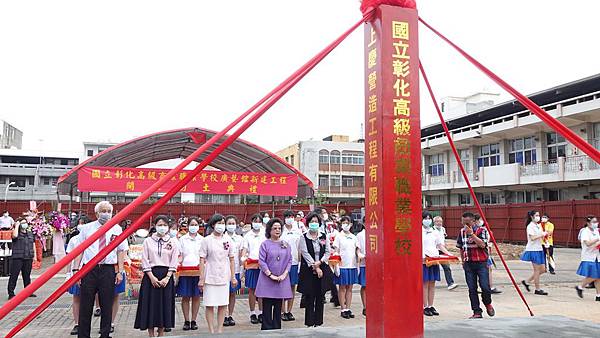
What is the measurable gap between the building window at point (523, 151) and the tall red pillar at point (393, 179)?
25.6 metres

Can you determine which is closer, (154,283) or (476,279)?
(154,283)

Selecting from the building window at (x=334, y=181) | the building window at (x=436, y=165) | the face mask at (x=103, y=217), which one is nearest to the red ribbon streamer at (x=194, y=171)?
the face mask at (x=103, y=217)

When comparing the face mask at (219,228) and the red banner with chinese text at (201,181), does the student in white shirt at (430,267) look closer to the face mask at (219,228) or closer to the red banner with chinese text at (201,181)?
the face mask at (219,228)

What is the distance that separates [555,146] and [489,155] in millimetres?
4947

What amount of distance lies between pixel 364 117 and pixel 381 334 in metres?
1.60

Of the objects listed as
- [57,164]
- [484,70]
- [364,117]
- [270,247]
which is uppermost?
A: [57,164]

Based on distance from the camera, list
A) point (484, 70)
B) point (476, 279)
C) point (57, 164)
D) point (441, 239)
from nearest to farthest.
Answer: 1. point (484, 70)
2. point (476, 279)
3. point (441, 239)
4. point (57, 164)

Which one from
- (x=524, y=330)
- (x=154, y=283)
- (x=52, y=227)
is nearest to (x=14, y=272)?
(x=154, y=283)

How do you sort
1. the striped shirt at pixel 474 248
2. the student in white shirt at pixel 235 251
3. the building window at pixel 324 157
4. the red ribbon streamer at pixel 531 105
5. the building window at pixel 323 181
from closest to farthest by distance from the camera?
the red ribbon streamer at pixel 531 105
the striped shirt at pixel 474 248
the student in white shirt at pixel 235 251
the building window at pixel 324 157
the building window at pixel 323 181

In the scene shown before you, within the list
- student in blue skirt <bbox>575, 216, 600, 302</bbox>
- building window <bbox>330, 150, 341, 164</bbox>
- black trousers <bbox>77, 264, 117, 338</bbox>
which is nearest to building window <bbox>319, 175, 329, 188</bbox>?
building window <bbox>330, 150, 341, 164</bbox>

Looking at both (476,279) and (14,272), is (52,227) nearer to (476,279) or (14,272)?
(14,272)

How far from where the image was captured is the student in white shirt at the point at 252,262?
7461 millimetres

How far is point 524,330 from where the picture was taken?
152 inches

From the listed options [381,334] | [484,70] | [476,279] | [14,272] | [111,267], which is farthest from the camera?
[14,272]
